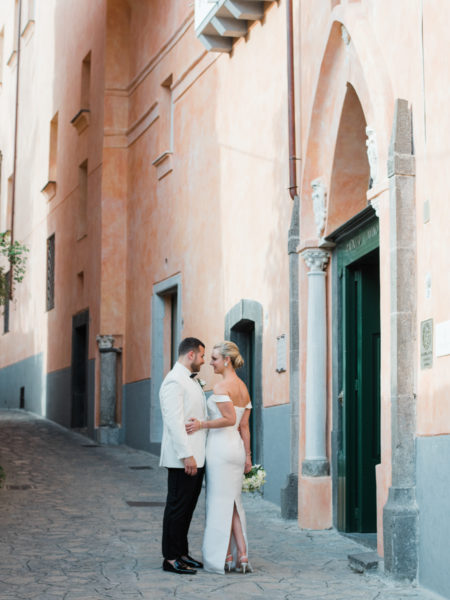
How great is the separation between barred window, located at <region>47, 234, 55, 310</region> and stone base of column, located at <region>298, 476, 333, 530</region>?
14.9m

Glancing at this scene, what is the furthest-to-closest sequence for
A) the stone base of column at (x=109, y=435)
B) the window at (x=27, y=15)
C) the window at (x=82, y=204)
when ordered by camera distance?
the window at (x=27, y=15)
the window at (x=82, y=204)
the stone base of column at (x=109, y=435)

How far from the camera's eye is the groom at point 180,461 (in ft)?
25.7

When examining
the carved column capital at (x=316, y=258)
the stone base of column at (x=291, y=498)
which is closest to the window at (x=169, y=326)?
the stone base of column at (x=291, y=498)

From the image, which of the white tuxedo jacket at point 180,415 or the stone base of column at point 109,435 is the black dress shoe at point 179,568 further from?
the stone base of column at point 109,435

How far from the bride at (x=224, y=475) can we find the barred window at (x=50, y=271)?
16826 millimetres

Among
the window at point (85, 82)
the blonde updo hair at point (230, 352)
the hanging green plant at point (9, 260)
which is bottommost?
the blonde updo hair at point (230, 352)

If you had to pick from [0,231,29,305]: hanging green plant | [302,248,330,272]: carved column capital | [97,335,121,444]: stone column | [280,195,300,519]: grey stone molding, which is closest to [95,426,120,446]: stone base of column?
[97,335,121,444]: stone column

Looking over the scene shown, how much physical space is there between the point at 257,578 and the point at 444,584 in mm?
1521

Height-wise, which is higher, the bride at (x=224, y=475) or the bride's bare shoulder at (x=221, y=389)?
the bride's bare shoulder at (x=221, y=389)

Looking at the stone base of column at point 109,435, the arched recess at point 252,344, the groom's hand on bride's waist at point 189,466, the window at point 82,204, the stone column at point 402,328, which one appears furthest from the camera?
the window at point 82,204

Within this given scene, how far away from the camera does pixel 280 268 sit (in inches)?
476

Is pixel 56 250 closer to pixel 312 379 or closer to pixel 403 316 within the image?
pixel 312 379

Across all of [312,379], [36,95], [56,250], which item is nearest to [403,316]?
[312,379]

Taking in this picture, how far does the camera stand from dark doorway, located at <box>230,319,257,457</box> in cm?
1396
